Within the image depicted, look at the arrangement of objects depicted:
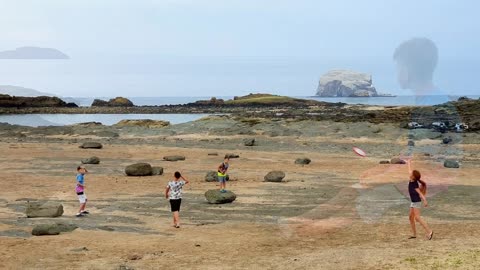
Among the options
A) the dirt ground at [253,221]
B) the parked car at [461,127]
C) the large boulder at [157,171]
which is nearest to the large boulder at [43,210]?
the dirt ground at [253,221]

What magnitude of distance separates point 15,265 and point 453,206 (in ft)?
51.4

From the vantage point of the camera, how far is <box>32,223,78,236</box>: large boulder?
58.0 ft

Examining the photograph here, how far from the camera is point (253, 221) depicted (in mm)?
20078

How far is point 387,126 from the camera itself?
6562 centimetres

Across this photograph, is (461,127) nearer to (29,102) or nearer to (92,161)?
(92,161)

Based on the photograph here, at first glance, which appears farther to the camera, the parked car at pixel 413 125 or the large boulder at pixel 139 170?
the parked car at pixel 413 125

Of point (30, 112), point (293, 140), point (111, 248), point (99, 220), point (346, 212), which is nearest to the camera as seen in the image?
point (111, 248)

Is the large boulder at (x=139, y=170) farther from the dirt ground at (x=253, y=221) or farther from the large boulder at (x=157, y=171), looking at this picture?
the dirt ground at (x=253, y=221)

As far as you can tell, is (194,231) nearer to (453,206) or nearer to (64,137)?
(453,206)

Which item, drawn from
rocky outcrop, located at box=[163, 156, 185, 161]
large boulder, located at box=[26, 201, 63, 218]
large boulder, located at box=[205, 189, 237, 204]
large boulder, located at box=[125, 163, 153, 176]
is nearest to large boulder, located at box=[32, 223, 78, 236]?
large boulder, located at box=[26, 201, 63, 218]

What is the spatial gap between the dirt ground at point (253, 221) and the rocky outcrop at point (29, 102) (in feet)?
380

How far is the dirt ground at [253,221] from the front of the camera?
14.5 meters

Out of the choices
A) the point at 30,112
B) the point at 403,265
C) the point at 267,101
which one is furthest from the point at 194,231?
the point at 267,101

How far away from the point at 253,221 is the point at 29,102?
143m
